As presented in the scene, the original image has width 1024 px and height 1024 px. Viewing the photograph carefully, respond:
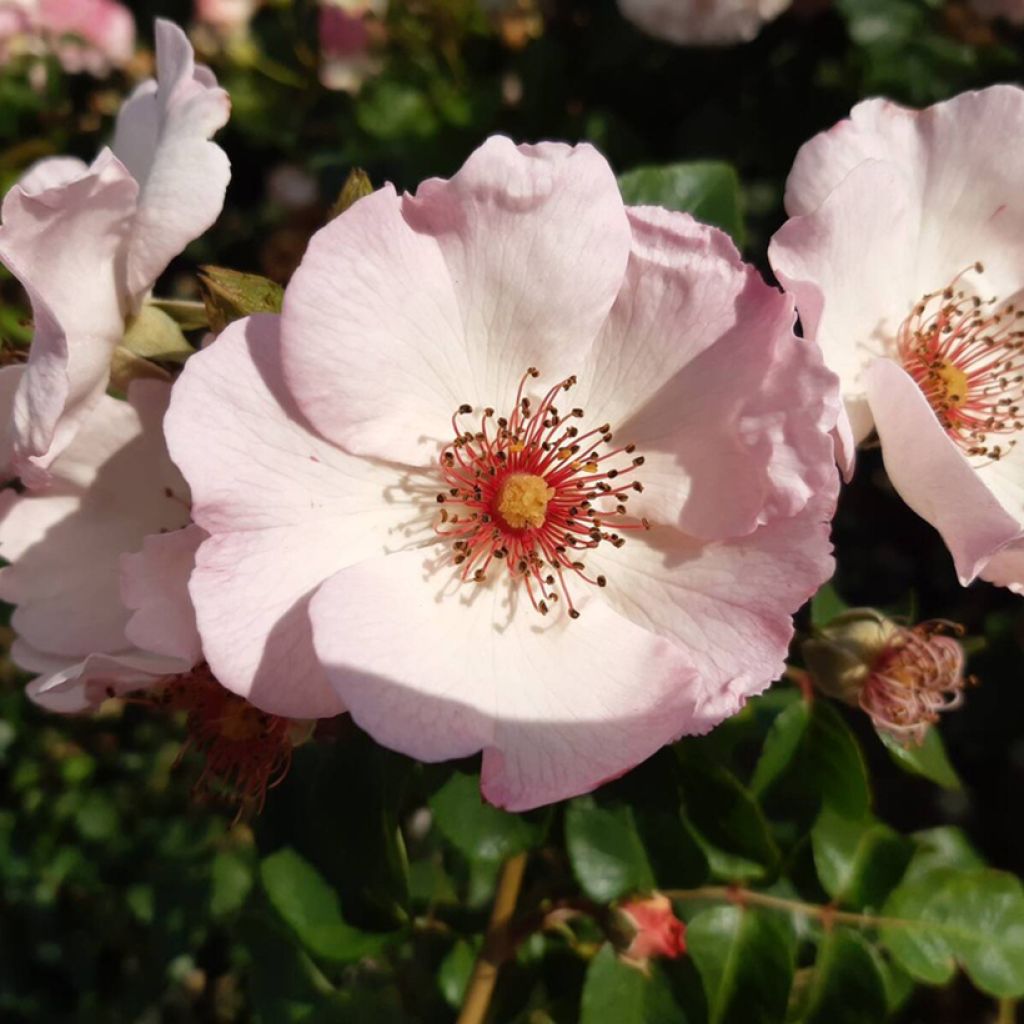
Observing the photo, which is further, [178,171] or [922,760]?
[922,760]

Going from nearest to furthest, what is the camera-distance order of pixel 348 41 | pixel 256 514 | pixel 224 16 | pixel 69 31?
pixel 256 514 < pixel 348 41 < pixel 69 31 < pixel 224 16

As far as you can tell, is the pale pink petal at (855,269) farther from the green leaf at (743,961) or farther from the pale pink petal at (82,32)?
the pale pink petal at (82,32)

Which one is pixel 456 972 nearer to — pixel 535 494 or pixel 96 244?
pixel 535 494

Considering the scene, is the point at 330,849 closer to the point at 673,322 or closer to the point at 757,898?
the point at 757,898

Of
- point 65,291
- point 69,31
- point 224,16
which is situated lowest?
point 69,31

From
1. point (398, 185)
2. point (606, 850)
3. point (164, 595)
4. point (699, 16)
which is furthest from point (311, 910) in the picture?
point (699, 16)

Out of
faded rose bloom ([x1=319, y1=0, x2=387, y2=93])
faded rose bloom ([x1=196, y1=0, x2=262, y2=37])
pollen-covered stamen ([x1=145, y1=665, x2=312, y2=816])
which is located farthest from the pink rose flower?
faded rose bloom ([x1=196, y1=0, x2=262, y2=37])
